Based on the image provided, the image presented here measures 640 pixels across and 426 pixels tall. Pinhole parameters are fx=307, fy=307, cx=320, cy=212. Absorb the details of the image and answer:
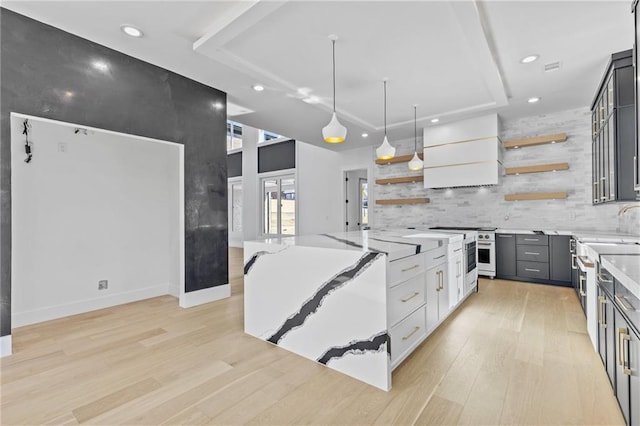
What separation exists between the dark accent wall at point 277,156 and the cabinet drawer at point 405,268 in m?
6.48

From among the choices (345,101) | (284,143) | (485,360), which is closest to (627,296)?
Result: (485,360)

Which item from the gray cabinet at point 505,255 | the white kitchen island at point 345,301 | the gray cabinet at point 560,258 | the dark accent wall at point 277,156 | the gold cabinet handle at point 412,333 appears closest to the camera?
the white kitchen island at point 345,301

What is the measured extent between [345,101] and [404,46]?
1.54 metres

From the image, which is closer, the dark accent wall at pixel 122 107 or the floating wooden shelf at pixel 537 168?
the dark accent wall at pixel 122 107

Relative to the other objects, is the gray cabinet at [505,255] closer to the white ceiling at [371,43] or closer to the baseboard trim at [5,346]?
the white ceiling at [371,43]

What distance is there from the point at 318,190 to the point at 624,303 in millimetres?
6947

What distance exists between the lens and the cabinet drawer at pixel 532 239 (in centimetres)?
456

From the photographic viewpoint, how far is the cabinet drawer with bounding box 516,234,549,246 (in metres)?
4.56

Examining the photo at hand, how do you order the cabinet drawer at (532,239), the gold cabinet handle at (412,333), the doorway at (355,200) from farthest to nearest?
the doorway at (355,200), the cabinet drawer at (532,239), the gold cabinet handle at (412,333)

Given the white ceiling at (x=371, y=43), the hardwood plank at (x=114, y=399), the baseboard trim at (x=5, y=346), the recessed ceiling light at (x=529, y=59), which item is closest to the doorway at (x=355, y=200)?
the white ceiling at (x=371, y=43)

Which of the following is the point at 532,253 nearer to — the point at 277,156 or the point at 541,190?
the point at 541,190

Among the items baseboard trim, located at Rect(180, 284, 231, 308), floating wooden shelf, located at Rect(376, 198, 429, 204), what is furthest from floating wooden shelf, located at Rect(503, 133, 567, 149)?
baseboard trim, located at Rect(180, 284, 231, 308)

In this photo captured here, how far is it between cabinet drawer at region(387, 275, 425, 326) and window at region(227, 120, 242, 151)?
9204 millimetres

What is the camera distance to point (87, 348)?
255cm
